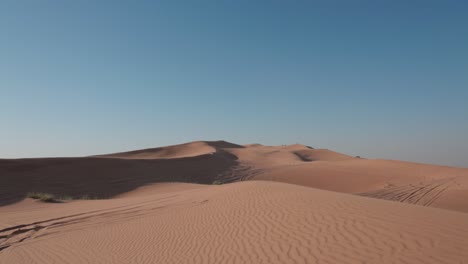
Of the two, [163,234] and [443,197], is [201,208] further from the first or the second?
[443,197]

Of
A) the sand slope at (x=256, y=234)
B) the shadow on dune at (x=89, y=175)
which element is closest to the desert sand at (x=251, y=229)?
the sand slope at (x=256, y=234)

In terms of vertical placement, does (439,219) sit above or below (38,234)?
above

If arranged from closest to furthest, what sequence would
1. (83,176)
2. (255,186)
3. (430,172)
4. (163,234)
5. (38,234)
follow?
(163,234), (38,234), (255,186), (83,176), (430,172)

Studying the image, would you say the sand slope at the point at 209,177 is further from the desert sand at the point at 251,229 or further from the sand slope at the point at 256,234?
the sand slope at the point at 256,234

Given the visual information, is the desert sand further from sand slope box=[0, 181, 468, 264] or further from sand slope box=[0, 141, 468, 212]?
sand slope box=[0, 141, 468, 212]

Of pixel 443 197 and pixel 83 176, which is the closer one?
pixel 443 197

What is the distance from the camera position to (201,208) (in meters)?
11.0

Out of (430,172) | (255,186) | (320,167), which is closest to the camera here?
(255,186)

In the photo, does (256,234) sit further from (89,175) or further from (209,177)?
(209,177)

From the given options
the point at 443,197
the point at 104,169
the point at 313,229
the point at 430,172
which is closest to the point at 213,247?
the point at 313,229

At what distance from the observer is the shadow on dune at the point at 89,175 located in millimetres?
20967

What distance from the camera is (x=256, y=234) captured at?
700 centimetres

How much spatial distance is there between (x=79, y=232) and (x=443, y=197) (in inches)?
621

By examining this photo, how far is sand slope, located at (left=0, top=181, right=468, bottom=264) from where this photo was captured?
5379 millimetres
